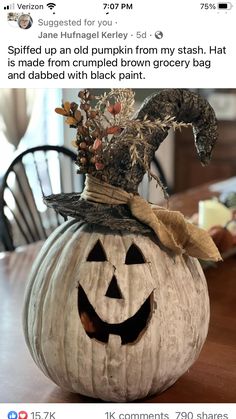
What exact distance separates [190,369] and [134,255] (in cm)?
17

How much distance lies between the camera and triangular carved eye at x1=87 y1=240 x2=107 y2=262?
0.50 metres

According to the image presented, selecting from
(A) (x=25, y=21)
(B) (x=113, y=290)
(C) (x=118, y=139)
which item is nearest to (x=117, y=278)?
(B) (x=113, y=290)

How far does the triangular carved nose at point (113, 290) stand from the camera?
49 cm

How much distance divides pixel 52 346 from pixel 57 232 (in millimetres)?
101

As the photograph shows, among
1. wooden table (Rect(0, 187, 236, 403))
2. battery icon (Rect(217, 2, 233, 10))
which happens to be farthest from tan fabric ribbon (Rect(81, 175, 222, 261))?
battery icon (Rect(217, 2, 233, 10))

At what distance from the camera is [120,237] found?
19.9 inches

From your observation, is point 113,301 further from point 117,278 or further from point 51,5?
point 51,5

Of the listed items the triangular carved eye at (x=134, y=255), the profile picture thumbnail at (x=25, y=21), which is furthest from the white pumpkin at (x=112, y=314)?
the profile picture thumbnail at (x=25, y=21)

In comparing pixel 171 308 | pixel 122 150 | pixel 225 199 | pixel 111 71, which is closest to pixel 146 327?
pixel 171 308

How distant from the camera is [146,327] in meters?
0.50

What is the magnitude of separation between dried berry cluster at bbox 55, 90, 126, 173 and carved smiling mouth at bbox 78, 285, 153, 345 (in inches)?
4.4

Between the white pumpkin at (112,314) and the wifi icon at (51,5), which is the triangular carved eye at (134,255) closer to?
the white pumpkin at (112,314)

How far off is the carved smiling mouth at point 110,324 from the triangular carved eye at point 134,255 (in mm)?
31

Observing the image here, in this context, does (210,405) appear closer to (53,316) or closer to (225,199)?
(53,316)
